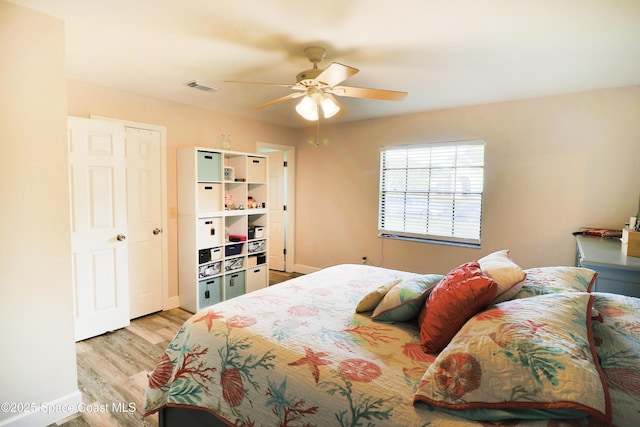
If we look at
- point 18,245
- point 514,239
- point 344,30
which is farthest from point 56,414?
point 514,239

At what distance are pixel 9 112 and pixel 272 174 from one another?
381cm

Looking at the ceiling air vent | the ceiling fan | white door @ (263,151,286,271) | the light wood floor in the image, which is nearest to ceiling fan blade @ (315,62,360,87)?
the ceiling fan

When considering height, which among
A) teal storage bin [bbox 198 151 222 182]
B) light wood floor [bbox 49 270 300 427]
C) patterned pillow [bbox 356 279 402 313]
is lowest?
light wood floor [bbox 49 270 300 427]

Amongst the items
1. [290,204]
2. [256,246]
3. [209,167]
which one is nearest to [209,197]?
[209,167]

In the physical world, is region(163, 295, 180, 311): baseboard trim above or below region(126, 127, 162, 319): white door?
below

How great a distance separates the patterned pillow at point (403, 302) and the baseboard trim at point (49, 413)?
79.4 inches

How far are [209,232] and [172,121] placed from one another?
4.52 feet

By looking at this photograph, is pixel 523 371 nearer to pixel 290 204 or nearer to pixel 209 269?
pixel 209 269

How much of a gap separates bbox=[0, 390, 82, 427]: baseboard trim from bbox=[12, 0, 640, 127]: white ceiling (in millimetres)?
2365

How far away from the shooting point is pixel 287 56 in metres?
2.48

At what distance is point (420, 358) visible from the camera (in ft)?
4.34

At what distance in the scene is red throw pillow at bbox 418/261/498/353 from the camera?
4.19ft

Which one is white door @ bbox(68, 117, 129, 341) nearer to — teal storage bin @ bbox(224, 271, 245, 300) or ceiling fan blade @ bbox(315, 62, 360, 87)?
teal storage bin @ bbox(224, 271, 245, 300)

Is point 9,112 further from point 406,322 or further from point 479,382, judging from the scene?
point 479,382
